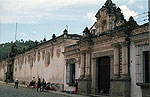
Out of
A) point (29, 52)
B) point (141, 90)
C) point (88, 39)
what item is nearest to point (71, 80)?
point (88, 39)

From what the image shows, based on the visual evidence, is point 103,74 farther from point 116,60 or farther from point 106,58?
point 116,60

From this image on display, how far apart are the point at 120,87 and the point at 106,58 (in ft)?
11.6

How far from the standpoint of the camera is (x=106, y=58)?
1978 centimetres

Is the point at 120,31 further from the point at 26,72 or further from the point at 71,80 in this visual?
the point at 26,72

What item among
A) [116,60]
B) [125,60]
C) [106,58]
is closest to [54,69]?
[106,58]

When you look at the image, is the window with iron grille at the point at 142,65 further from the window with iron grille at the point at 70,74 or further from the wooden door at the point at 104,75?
the window with iron grille at the point at 70,74

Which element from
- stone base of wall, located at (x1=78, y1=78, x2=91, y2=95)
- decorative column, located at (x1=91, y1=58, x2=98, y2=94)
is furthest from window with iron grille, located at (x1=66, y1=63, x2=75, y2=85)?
decorative column, located at (x1=91, y1=58, x2=98, y2=94)

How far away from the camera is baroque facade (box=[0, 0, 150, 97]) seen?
1592cm

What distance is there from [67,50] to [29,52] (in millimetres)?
15012

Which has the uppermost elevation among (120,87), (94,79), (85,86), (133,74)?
(133,74)

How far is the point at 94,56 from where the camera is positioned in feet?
68.5

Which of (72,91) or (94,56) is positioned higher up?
(94,56)

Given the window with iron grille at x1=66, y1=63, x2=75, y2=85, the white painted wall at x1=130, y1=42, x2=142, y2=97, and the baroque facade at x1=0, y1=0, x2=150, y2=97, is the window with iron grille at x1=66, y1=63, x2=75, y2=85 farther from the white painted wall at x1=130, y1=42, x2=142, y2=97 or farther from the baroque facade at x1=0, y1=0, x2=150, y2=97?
the white painted wall at x1=130, y1=42, x2=142, y2=97

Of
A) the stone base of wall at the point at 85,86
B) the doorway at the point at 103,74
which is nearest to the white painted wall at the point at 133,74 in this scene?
the doorway at the point at 103,74
